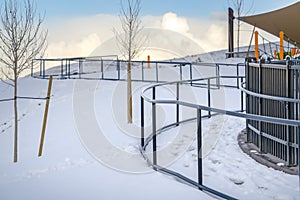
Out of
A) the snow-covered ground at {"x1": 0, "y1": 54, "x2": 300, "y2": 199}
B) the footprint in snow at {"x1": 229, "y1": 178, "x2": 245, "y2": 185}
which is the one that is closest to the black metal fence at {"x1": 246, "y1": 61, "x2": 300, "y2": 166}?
the snow-covered ground at {"x1": 0, "y1": 54, "x2": 300, "y2": 199}

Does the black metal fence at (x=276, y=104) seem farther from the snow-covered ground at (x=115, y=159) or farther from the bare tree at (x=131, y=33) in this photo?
the bare tree at (x=131, y=33)

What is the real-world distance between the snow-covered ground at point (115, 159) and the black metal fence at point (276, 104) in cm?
40

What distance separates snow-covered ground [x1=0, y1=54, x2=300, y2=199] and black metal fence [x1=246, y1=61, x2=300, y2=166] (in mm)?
401

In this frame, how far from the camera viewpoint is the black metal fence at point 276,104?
4828mm

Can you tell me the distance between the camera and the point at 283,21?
12.7m

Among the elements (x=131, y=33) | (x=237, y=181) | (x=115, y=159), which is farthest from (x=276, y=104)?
(x=131, y=33)

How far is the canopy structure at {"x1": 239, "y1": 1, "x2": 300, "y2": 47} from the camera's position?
12.2 m

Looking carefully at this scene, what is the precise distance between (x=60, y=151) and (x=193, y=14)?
620 cm

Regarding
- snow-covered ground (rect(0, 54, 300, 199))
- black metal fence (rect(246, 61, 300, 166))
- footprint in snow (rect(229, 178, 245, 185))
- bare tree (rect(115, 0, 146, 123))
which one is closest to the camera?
snow-covered ground (rect(0, 54, 300, 199))

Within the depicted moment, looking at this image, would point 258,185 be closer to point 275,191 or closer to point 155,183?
point 275,191

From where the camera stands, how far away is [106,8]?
1197 cm

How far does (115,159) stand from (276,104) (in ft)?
7.76

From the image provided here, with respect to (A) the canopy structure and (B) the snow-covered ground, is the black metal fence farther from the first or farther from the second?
(A) the canopy structure

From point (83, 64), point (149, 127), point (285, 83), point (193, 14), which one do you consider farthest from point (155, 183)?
point (83, 64)
